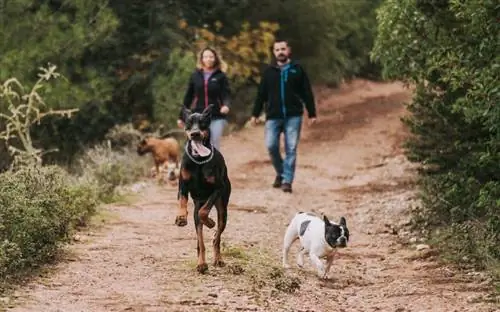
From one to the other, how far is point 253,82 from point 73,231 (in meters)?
15.4

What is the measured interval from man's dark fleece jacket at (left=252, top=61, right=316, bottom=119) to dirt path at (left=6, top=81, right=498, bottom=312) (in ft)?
4.09

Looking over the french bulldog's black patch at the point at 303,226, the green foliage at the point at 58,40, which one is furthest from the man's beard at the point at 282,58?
the green foliage at the point at 58,40

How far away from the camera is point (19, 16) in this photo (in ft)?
59.8

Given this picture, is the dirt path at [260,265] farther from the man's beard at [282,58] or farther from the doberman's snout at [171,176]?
the man's beard at [282,58]

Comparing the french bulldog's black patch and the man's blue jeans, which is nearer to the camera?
the french bulldog's black patch

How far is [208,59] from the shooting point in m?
11.8

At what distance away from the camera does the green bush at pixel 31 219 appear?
25.3 ft

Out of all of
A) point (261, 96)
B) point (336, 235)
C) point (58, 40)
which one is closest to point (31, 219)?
point (336, 235)

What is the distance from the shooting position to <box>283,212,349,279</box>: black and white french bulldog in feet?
Answer: 27.3

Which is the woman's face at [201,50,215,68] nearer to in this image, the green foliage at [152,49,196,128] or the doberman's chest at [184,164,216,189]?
the doberman's chest at [184,164,216,189]

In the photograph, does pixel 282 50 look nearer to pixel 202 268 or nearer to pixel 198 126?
pixel 198 126

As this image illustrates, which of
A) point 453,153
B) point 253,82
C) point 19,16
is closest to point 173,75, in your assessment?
point 19,16

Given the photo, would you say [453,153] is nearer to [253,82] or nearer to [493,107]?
[493,107]

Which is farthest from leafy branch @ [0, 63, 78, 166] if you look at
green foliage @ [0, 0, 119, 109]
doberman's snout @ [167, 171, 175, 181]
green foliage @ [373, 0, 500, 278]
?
green foliage @ [373, 0, 500, 278]
